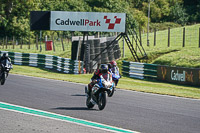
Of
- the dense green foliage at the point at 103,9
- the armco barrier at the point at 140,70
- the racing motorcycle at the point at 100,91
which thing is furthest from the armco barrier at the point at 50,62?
the racing motorcycle at the point at 100,91

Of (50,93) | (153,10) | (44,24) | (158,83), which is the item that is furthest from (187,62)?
(153,10)

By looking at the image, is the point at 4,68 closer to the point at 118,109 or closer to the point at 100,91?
the point at 118,109

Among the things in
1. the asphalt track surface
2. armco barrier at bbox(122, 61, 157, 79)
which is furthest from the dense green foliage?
the asphalt track surface

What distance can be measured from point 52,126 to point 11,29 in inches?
1772

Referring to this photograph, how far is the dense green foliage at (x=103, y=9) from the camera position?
54.0 metres

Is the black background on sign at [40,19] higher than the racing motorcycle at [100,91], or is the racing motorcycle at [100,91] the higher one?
the black background on sign at [40,19]

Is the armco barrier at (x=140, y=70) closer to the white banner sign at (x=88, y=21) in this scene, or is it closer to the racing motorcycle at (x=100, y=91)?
the white banner sign at (x=88, y=21)

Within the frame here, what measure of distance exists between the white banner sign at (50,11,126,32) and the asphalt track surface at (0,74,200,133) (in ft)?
39.1

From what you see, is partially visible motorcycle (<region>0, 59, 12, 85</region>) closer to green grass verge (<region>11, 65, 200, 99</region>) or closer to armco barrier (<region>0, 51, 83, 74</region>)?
green grass verge (<region>11, 65, 200, 99</region>)

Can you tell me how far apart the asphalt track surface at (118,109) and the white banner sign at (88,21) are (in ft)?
39.1

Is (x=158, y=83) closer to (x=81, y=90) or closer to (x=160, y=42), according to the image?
(x=81, y=90)

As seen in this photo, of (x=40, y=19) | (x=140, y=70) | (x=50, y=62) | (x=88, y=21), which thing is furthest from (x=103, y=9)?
(x=140, y=70)

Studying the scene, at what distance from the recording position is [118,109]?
1327cm

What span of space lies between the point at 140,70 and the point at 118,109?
52.7 feet
